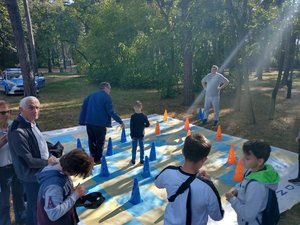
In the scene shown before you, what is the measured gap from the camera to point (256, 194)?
260 cm

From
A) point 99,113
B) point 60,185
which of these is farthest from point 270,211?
point 99,113

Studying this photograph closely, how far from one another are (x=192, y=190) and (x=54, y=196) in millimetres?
1244

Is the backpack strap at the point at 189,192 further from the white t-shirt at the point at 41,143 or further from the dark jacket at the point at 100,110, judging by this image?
the dark jacket at the point at 100,110

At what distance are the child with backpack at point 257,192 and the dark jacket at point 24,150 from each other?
7.49 ft

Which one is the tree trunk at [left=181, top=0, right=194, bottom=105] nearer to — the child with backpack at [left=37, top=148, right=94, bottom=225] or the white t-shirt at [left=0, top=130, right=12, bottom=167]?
the white t-shirt at [left=0, top=130, right=12, bottom=167]

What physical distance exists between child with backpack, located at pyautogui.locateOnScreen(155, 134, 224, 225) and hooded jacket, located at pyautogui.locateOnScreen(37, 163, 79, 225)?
0.92m

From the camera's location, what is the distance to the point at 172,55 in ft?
51.0

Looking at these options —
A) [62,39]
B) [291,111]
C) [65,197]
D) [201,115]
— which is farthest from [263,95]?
[62,39]

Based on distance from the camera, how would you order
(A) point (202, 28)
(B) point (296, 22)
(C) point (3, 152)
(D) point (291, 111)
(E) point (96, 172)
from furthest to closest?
1. (D) point (291, 111)
2. (A) point (202, 28)
3. (B) point (296, 22)
4. (E) point (96, 172)
5. (C) point (3, 152)

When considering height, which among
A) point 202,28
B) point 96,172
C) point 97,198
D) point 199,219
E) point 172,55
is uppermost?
point 202,28

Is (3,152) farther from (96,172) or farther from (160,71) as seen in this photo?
(160,71)

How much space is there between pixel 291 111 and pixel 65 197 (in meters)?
12.1

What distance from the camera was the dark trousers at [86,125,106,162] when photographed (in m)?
6.55

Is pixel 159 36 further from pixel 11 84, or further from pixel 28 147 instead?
pixel 28 147
